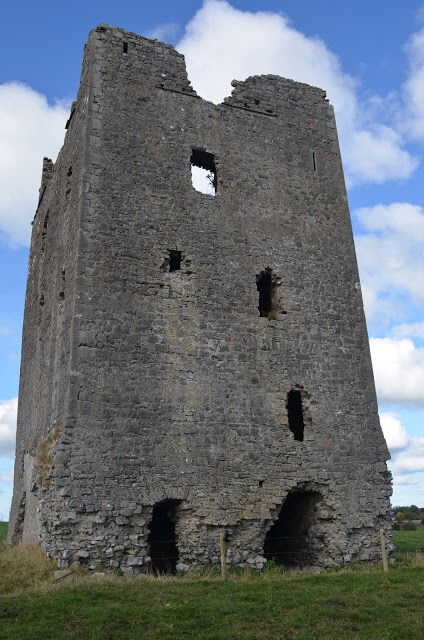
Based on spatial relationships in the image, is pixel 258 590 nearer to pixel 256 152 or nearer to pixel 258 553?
pixel 258 553

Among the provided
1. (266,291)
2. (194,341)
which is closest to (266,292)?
(266,291)

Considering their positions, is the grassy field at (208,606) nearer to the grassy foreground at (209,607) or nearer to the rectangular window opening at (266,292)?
the grassy foreground at (209,607)

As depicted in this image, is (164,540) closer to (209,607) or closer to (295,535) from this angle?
(295,535)

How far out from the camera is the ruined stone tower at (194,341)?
11703mm

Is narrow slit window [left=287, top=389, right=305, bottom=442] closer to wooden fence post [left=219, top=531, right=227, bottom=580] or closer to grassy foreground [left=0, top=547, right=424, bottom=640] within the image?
wooden fence post [left=219, top=531, right=227, bottom=580]

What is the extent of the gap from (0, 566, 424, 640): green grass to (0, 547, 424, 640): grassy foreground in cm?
1

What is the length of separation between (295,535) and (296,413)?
2822mm

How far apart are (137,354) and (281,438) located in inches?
145

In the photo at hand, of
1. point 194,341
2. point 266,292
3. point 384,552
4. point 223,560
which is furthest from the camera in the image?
point 266,292

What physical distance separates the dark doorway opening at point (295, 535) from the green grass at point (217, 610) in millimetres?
2931

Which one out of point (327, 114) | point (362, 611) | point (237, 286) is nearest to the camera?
point (362, 611)

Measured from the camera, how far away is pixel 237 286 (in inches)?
552

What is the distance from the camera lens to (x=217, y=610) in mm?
8297

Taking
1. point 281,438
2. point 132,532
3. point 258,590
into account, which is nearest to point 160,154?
point 281,438
